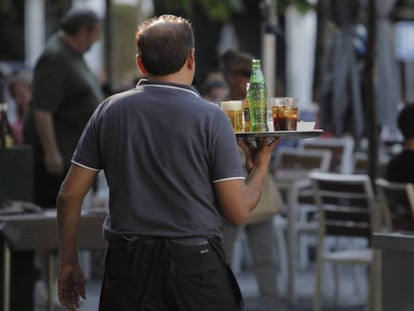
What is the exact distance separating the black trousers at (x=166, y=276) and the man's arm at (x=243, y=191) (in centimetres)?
12

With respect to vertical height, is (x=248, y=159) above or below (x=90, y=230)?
above

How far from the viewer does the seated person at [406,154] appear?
26.6 feet

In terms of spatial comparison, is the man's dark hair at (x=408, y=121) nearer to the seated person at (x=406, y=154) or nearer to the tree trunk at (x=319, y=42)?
the seated person at (x=406, y=154)

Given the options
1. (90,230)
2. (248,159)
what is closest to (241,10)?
(90,230)

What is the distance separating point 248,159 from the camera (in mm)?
4887

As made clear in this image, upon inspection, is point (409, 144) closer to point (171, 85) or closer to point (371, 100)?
point (371, 100)

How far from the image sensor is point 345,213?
8.91 m

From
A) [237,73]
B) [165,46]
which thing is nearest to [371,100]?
[237,73]

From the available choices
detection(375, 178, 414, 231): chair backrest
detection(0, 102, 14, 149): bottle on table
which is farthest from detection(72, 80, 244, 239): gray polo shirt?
detection(375, 178, 414, 231): chair backrest

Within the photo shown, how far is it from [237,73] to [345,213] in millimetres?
1590

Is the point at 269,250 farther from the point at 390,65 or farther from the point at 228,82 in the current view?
the point at 390,65

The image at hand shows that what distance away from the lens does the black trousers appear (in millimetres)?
4527

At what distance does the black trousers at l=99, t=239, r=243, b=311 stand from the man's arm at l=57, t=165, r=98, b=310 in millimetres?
214

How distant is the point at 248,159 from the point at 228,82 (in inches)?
120
